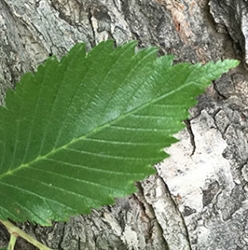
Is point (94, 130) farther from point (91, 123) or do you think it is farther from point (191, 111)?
point (191, 111)

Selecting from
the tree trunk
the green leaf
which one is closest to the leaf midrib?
the green leaf

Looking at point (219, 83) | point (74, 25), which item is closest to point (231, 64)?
point (219, 83)

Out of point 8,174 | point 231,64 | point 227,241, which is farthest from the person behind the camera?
point 227,241

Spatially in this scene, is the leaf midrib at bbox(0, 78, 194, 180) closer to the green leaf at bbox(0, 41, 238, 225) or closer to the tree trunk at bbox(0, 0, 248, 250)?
the green leaf at bbox(0, 41, 238, 225)

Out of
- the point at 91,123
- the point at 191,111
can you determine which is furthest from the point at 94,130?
the point at 191,111

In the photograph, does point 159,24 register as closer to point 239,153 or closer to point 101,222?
point 239,153

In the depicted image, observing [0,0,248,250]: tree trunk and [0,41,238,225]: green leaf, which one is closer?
[0,41,238,225]: green leaf

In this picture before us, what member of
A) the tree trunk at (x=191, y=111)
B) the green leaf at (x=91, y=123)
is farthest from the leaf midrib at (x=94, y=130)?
the tree trunk at (x=191, y=111)
